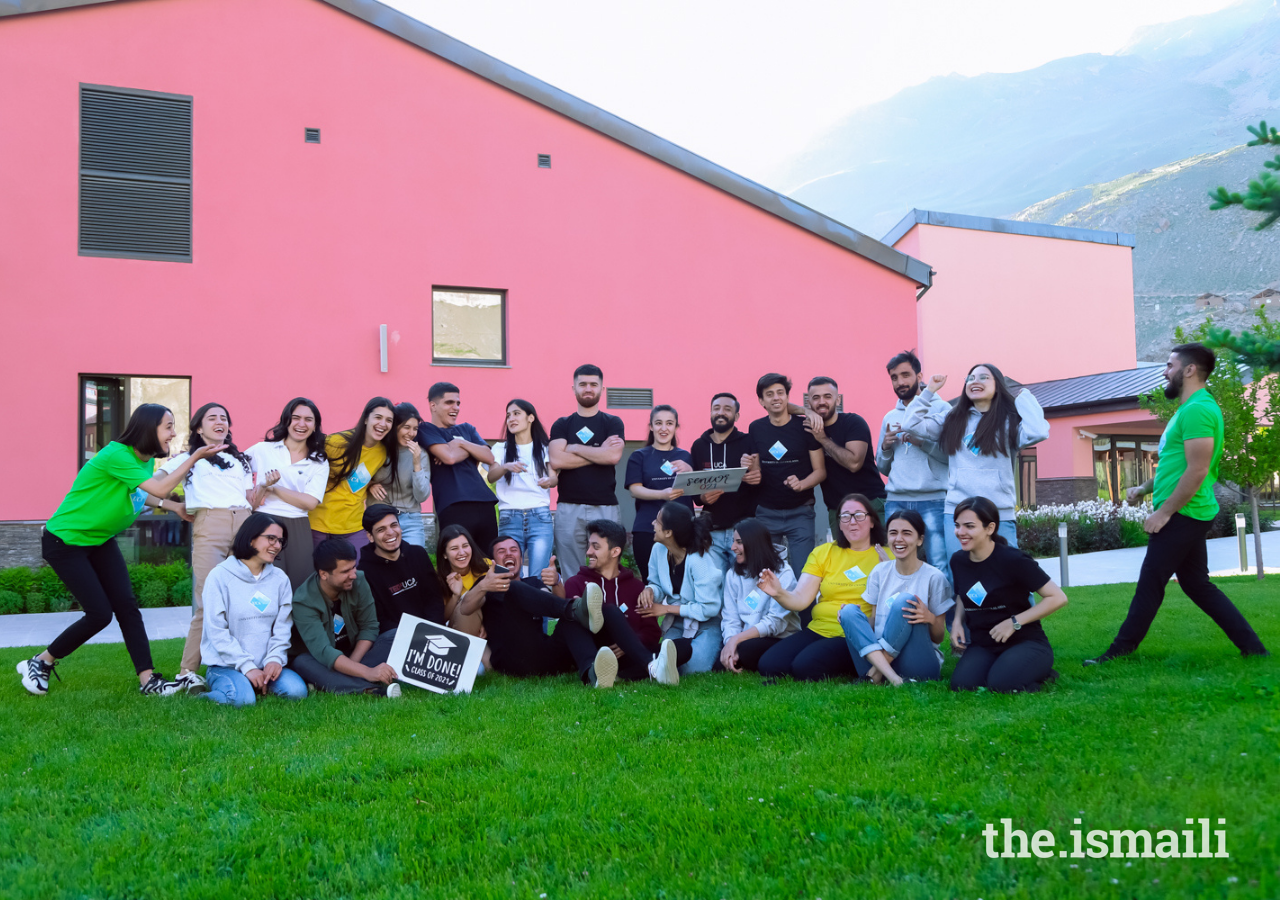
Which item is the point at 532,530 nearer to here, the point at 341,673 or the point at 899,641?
the point at 341,673

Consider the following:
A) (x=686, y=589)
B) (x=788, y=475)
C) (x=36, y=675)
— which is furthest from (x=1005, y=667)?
(x=36, y=675)

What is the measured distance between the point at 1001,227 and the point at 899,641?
2533cm

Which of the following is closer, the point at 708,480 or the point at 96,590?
the point at 96,590

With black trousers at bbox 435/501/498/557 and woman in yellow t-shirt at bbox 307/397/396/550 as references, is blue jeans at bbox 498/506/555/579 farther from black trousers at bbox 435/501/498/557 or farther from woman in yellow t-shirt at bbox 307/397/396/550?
woman in yellow t-shirt at bbox 307/397/396/550

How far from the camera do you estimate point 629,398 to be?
15031 millimetres

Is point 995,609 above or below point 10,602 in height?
above

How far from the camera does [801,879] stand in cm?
307

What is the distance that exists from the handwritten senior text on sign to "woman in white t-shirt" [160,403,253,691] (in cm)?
330

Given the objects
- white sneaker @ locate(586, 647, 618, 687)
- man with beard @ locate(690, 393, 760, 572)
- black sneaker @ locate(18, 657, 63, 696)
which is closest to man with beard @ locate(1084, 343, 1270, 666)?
man with beard @ locate(690, 393, 760, 572)

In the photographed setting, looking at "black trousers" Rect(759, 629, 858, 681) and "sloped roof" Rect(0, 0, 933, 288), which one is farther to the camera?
"sloped roof" Rect(0, 0, 933, 288)

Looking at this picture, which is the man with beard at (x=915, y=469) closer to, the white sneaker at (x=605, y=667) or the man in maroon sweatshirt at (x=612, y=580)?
the man in maroon sweatshirt at (x=612, y=580)

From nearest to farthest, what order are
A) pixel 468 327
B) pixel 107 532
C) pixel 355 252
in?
pixel 107 532
pixel 355 252
pixel 468 327

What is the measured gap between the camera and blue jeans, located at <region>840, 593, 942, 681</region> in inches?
239

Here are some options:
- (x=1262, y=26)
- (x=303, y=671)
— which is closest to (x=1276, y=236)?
(x=303, y=671)
